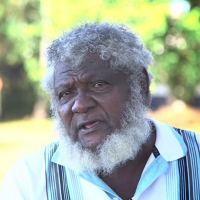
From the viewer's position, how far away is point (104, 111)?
2.29 meters

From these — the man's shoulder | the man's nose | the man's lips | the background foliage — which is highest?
the background foliage

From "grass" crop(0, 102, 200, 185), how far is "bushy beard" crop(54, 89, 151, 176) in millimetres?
7759

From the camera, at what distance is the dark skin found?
2.28 meters

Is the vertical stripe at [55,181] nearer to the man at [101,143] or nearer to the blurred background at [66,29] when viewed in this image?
the man at [101,143]

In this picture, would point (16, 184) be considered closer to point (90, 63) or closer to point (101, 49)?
point (90, 63)

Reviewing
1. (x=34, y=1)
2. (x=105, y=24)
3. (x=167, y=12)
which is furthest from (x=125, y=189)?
(x=34, y=1)

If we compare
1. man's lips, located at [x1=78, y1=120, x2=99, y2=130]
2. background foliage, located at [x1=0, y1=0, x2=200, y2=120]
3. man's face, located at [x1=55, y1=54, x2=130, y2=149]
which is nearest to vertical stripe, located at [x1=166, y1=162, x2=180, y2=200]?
man's face, located at [x1=55, y1=54, x2=130, y2=149]

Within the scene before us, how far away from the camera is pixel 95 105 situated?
2283 mm

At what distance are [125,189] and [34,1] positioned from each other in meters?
17.9

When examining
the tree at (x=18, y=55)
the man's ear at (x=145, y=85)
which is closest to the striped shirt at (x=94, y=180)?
the man's ear at (x=145, y=85)

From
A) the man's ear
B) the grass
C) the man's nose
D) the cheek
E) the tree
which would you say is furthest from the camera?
the tree

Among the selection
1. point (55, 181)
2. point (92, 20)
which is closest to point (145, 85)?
point (55, 181)

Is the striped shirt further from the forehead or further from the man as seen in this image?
the forehead

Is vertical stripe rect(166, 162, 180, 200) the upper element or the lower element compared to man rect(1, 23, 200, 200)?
lower
